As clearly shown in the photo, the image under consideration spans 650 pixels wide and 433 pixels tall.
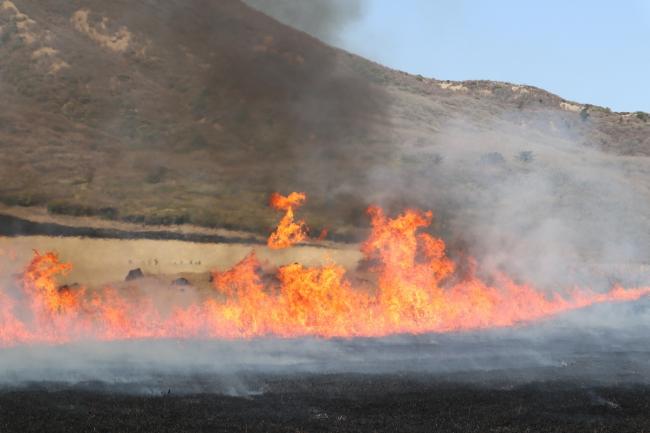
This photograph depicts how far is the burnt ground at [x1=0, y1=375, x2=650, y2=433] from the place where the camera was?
1862 centimetres

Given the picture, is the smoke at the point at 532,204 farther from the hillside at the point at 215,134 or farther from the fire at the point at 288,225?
the fire at the point at 288,225

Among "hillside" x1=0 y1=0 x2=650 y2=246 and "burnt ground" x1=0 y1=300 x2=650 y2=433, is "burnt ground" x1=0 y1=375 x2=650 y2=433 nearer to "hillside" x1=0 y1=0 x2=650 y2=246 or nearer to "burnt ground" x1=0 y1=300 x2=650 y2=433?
"burnt ground" x1=0 y1=300 x2=650 y2=433

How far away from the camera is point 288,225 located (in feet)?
182

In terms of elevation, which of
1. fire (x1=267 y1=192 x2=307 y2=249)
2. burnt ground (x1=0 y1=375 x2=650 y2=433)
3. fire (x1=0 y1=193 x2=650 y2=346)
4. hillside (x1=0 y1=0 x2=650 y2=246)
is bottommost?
burnt ground (x1=0 y1=375 x2=650 y2=433)

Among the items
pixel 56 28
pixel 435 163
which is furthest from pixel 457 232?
pixel 56 28

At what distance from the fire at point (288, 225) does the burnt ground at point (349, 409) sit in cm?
2836

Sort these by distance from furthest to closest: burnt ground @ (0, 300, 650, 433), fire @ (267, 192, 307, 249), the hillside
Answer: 1. the hillside
2. fire @ (267, 192, 307, 249)
3. burnt ground @ (0, 300, 650, 433)

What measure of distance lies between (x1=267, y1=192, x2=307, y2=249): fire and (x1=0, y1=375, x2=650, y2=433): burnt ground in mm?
28356

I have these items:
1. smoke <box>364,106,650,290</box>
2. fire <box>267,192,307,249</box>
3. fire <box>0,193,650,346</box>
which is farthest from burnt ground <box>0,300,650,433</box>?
fire <box>267,192,307,249</box>

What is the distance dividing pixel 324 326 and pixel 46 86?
42979 mm

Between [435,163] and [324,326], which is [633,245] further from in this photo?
[324,326]

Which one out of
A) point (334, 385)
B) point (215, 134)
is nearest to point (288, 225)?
point (215, 134)

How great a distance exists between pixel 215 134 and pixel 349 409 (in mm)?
48291

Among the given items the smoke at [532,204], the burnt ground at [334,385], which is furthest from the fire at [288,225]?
the burnt ground at [334,385]
